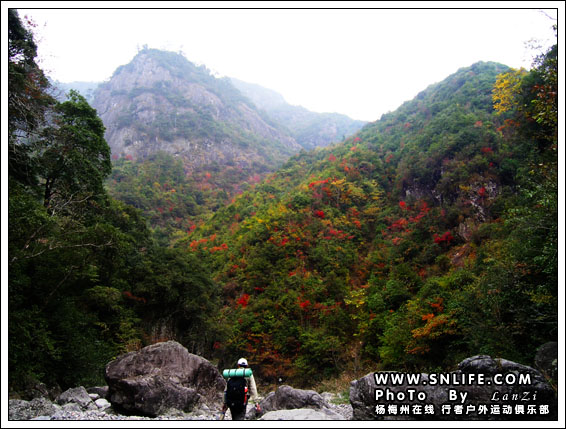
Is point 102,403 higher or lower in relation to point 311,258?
lower

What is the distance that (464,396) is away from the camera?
253 inches

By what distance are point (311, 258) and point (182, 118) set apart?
67606 mm

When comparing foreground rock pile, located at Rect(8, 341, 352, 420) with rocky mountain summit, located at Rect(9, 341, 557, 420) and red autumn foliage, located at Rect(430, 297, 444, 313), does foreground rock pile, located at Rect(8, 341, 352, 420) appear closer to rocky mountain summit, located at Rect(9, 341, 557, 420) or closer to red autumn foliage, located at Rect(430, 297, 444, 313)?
rocky mountain summit, located at Rect(9, 341, 557, 420)

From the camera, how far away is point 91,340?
10.5m

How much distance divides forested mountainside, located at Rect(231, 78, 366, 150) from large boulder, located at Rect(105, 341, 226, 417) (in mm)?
90442

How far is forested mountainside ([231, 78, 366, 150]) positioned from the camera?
11081 centimetres

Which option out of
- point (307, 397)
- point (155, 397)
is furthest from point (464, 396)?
point (155, 397)

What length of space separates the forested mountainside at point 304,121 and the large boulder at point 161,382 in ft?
297

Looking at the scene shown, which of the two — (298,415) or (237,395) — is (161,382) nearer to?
(237,395)

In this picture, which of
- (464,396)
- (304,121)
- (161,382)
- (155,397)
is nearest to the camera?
(464,396)

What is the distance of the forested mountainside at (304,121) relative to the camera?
111 m

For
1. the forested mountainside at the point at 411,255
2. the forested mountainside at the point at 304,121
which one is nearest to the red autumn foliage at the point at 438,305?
the forested mountainside at the point at 411,255

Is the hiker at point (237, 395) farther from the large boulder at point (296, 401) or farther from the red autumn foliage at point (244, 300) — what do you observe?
the red autumn foliage at point (244, 300)

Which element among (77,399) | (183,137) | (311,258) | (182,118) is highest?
(182,118)
